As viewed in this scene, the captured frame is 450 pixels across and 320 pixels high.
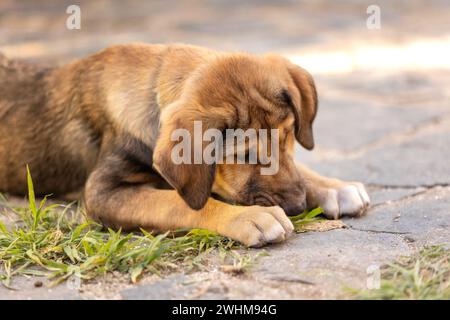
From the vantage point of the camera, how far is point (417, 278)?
382 centimetres

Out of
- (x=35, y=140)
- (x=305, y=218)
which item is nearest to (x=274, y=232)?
(x=305, y=218)

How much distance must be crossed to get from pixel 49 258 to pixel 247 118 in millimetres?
1409

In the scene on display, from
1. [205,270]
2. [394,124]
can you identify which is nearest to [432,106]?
[394,124]

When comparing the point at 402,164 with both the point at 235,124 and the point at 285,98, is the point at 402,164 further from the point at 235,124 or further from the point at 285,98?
the point at 235,124

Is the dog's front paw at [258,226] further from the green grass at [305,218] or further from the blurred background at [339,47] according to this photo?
the blurred background at [339,47]

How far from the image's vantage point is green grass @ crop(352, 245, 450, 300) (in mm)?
3693

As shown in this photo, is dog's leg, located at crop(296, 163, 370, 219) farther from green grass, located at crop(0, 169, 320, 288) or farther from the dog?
green grass, located at crop(0, 169, 320, 288)

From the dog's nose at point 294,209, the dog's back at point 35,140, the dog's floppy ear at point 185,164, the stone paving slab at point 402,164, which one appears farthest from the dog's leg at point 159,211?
the stone paving slab at point 402,164

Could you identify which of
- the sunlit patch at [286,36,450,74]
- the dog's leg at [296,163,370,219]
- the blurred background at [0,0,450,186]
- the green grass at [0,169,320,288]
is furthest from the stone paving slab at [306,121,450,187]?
the sunlit patch at [286,36,450,74]

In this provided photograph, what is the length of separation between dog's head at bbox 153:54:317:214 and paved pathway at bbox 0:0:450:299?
37 centimetres

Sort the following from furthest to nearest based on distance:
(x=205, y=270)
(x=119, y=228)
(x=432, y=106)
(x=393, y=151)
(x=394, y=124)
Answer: (x=432, y=106) → (x=394, y=124) → (x=393, y=151) → (x=119, y=228) → (x=205, y=270)
